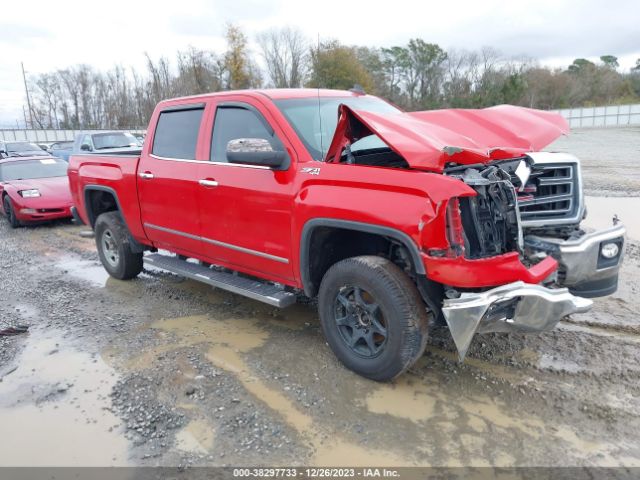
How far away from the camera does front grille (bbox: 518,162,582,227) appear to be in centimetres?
379

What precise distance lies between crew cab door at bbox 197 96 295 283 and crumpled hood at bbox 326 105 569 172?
1.86ft

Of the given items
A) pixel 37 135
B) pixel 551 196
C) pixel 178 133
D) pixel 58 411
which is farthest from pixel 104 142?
pixel 37 135

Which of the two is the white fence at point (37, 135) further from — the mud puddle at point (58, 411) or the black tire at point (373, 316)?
the black tire at point (373, 316)

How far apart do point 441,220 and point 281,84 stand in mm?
46491

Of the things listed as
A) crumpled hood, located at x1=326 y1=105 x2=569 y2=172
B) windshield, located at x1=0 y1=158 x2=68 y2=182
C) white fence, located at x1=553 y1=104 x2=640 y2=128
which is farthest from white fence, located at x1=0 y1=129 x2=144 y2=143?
crumpled hood, located at x1=326 y1=105 x2=569 y2=172

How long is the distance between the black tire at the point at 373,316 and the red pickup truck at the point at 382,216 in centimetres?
1

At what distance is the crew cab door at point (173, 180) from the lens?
477 cm

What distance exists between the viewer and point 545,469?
274cm

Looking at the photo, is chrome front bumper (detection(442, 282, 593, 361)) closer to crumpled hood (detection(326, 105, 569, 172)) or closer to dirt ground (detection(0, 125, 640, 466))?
dirt ground (detection(0, 125, 640, 466))

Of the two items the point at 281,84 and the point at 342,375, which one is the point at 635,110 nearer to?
the point at 281,84

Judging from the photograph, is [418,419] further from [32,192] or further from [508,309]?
[32,192]

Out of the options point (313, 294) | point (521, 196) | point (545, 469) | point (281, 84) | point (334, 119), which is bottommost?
point (545, 469)

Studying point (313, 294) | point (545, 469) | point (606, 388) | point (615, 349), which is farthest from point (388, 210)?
point (615, 349)

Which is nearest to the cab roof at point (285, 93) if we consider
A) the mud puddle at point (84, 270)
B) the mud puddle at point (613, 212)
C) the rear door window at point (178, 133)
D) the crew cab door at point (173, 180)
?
the rear door window at point (178, 133)
